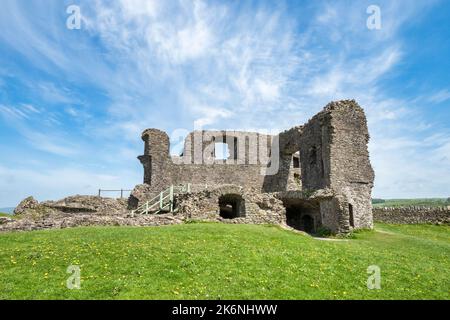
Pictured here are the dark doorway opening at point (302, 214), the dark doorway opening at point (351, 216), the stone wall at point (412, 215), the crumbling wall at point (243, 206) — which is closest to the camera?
the crumbling wall at point (243, 206)

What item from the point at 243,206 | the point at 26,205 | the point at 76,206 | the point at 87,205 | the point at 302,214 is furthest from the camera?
the point at 87,205

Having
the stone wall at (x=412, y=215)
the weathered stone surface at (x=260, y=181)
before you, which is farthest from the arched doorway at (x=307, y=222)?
the stone wall at (x=412, y=215)

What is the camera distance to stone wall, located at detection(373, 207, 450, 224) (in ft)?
116

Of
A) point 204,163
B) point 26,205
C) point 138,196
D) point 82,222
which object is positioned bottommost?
point 82,222

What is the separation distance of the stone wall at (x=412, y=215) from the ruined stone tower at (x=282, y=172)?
1202 cm

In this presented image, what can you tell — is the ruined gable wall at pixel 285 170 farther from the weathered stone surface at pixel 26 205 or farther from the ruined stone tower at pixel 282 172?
the weathered stone surface at pixel 26 205

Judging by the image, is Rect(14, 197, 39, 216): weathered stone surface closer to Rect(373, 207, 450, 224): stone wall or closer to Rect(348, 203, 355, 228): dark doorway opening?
Rect(348, 203, 355, 228): dark doorway opening

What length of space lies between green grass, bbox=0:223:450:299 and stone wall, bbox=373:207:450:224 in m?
22.3

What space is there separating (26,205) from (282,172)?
2790cm

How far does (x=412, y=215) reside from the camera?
124 ft

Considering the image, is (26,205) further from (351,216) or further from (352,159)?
(352,159)

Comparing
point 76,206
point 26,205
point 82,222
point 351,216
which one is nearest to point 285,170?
point 351,216

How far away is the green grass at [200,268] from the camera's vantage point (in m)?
9.29
